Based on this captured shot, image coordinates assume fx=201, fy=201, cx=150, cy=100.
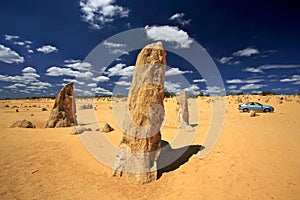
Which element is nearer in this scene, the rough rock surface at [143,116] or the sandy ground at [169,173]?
the sandy ground at [169,173]

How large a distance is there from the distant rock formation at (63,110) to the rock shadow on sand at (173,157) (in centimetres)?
865

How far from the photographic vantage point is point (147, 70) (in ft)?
22.1

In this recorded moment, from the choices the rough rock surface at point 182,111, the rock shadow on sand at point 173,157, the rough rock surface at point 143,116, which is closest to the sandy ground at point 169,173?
the rock shadow on sand at point 173,157

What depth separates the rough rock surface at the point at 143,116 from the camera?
647cm

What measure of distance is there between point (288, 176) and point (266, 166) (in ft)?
2.22

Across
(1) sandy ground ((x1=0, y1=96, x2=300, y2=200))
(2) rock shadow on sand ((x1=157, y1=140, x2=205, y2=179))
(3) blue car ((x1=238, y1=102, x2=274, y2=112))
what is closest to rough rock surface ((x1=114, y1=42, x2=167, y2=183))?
(1) sandy ground ((x1=0, y1=96, x2=300, y2=200))

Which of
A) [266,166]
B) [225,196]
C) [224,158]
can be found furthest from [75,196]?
[266,166]

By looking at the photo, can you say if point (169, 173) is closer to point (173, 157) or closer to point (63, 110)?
point (173, 157)

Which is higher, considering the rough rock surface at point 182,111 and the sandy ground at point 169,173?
the rough rock surface at point 182,111

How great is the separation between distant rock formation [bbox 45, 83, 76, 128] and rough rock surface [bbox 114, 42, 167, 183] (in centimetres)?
903

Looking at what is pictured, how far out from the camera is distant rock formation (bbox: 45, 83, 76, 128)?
551 inches

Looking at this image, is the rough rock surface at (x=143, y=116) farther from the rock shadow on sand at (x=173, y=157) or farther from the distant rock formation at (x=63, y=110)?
the distant rock formation at (x=63, y=110)

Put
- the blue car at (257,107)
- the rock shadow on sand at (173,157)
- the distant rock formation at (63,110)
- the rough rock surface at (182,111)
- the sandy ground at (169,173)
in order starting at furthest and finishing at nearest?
the blue car at (257,107) < the rough rock surface at (182,111) < the distant rock formation at (63,110) < the rock shadow on sand at (173,157) < the sandy ground at (169,173)

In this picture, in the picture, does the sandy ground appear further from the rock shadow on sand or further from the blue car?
the blue car
